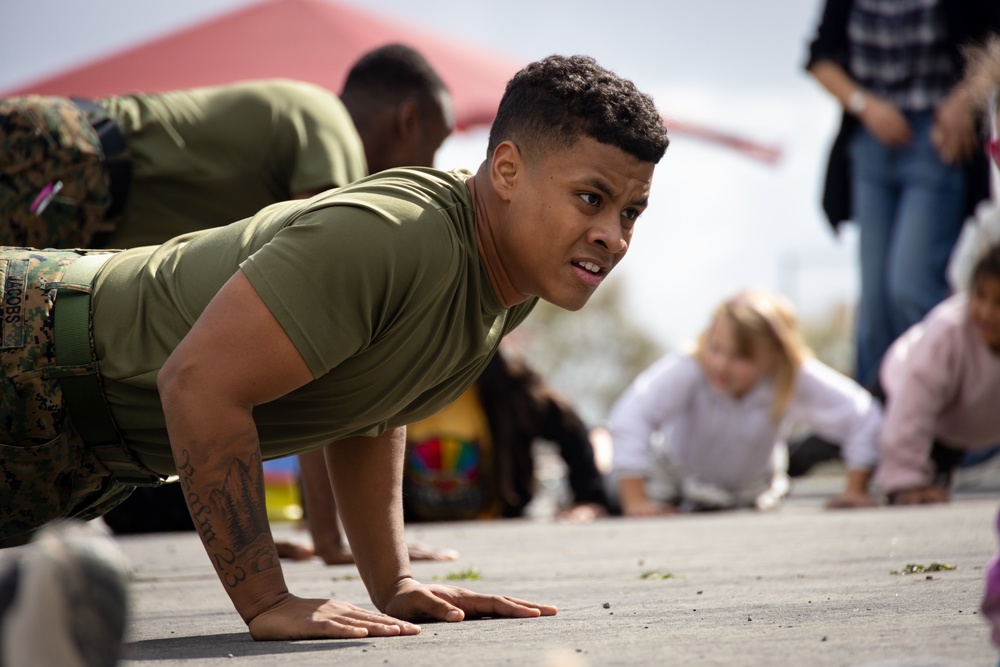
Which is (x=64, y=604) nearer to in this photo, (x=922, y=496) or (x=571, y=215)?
(x=571, y=215)

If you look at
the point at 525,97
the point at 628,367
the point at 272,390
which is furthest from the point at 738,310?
the point at 628,367

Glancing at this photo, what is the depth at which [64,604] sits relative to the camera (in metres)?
1.47

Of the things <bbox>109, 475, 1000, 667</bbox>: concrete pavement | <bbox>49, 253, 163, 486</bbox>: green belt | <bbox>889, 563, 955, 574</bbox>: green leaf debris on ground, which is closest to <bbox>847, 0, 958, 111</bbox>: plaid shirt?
<bbox>109, 475, 1000, 667</bbox>: concrete pavement

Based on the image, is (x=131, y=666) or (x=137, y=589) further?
(x=137, y=589)

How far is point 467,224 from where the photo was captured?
2510 mm

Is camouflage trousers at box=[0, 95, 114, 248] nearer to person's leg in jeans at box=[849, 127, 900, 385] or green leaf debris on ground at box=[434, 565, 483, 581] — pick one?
green leaf debris on ground at box=[434, 565, 483, 581]

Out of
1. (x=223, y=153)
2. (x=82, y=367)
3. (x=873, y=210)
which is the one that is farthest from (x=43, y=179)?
(x=873, y=210)

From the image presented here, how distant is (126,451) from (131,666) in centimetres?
73

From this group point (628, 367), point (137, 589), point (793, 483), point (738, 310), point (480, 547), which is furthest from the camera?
point (628, 367)

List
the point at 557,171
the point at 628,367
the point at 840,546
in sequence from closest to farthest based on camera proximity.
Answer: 1. the point at 557,171
2. the point at 840,546
3. the point at 628,367

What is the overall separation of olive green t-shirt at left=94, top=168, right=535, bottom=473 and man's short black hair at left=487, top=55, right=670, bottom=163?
0.21m

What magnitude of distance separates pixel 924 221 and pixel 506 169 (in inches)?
161

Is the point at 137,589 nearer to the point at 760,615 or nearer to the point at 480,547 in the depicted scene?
the point at 480,547

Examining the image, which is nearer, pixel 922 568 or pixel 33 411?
pixel 33 411
